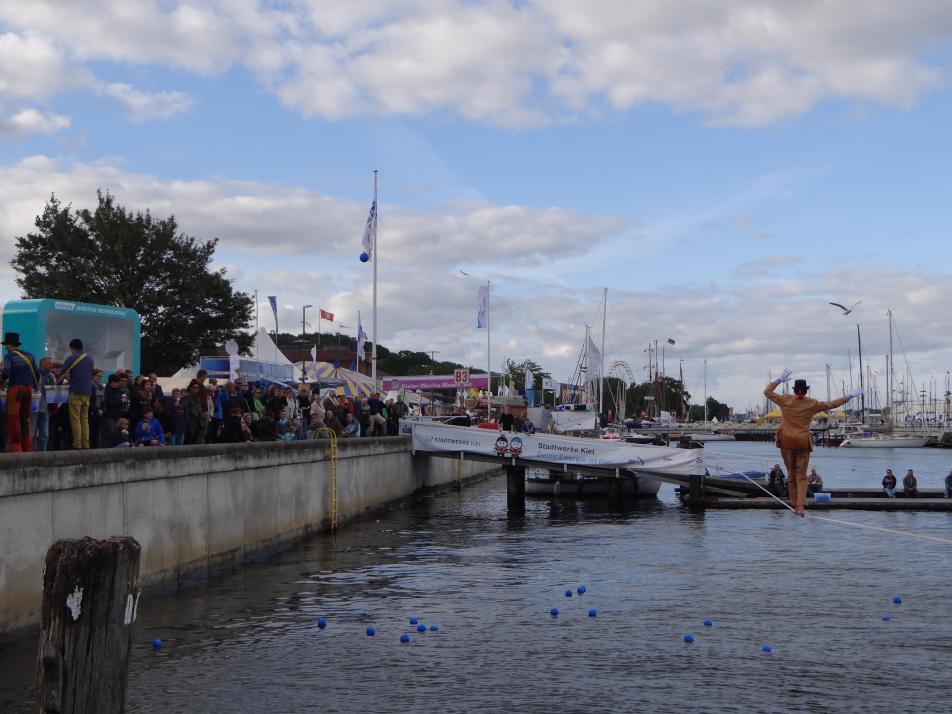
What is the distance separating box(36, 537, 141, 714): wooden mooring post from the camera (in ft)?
20.4

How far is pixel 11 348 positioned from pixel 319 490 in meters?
14.1

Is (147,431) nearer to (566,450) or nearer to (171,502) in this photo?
(171,502)

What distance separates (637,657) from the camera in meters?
16.2

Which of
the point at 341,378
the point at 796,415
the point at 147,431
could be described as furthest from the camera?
the point at 341,378

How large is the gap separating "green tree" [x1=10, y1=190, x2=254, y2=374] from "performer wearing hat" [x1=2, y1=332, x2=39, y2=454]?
3566 cm

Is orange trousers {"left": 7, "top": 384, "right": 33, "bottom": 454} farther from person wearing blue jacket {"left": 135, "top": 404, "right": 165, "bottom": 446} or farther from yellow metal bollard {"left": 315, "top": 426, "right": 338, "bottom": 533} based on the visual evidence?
yellow metal bollard {"left": 315, "top": 426, "right": 338, "bottom": 533}

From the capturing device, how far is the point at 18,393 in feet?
54.7

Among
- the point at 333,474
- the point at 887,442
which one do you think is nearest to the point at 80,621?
the point at 333,474

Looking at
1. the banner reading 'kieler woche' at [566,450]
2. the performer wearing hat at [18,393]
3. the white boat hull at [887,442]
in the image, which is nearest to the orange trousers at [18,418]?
the performer wearing hat at [18,393]

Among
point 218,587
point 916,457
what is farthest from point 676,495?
point 916,457

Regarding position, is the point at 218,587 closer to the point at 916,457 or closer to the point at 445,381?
the point at 445,381

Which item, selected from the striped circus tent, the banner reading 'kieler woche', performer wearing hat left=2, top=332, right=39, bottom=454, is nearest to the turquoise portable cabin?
performer wearing hat left=2, top=332, right=39, bottom=454

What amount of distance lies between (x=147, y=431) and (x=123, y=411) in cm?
94

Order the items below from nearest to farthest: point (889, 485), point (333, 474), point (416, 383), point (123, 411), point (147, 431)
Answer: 1. point (123, 411)
2. point (147, 431)
3. point (333, 474)
4. point (889, 485)
5. point (416, 383)
